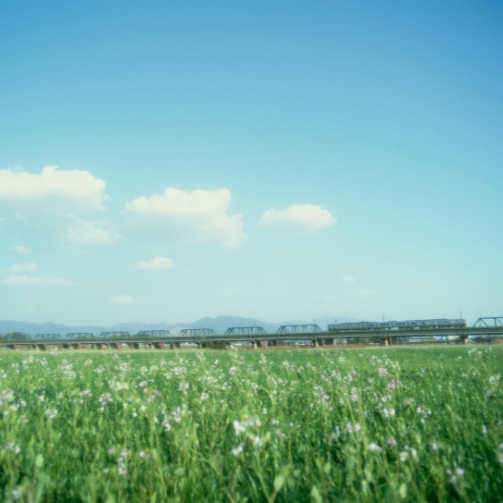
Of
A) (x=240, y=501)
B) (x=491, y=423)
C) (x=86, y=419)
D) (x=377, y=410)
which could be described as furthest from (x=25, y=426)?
(x=491, y=423)

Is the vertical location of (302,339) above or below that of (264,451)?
below

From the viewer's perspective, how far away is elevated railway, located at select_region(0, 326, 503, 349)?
31.2 m

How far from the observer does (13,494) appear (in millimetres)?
2285

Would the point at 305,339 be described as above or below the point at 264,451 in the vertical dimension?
below

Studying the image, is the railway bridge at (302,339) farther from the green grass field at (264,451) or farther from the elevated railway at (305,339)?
the green grass field at (264,451)

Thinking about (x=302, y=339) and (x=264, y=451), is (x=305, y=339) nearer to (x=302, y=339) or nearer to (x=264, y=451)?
(x=302, y=339)

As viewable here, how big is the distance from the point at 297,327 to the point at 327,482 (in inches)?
1677

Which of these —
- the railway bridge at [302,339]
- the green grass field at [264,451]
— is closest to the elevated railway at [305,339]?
the railway bridge at [302,339]

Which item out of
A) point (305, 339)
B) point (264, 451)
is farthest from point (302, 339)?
point (264, 451)

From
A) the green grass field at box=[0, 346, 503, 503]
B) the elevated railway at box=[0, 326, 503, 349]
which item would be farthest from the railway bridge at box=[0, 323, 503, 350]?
the green grass field at box=[0, 346, 503, 503]

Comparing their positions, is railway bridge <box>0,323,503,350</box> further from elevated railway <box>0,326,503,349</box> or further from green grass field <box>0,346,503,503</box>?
green grass field <box>0,346,503,503</box>

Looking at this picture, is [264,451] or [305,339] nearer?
→ [264,451]

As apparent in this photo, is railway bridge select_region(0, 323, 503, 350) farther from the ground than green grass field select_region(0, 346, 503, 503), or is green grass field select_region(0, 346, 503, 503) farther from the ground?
green grass field select_region(0, 346, 503, 503)

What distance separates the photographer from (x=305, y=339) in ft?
113
